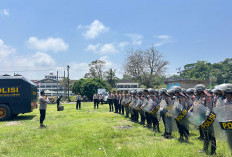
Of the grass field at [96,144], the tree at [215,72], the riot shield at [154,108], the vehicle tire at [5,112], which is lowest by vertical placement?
the grass field at [96,144]

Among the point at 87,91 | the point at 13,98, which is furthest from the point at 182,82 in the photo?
the point at 13,98

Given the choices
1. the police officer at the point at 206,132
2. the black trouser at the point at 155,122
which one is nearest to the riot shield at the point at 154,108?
the black trouser at the point at 155,122

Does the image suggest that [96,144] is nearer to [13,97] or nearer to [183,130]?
[183,130]

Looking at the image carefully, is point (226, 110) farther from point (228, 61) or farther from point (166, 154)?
point (228, 61)

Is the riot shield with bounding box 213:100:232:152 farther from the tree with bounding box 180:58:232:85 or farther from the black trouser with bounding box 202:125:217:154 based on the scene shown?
the tree with bounding box 180:58:232:85

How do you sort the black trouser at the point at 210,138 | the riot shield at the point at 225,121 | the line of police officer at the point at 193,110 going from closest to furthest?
the riot shield at the point at 225,121 → the line of police officer at the point at 193,110 → the black trouser at the point at 210,138

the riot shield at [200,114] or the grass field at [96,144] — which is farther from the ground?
the riot shield at [200,114]

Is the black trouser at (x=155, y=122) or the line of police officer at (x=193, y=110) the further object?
the black trouser at (x=155, y=122)

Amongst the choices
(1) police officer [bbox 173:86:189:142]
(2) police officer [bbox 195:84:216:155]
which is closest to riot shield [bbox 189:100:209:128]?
(2) police officer [bbox 195:84:216:155]

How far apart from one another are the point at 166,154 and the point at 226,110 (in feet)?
7.01

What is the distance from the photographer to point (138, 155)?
6133mm

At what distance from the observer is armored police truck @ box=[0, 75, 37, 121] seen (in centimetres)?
1474

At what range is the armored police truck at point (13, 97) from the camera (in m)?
14.7

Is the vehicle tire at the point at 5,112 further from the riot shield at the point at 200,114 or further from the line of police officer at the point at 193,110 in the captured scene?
the riot shield at the point at 200,114
